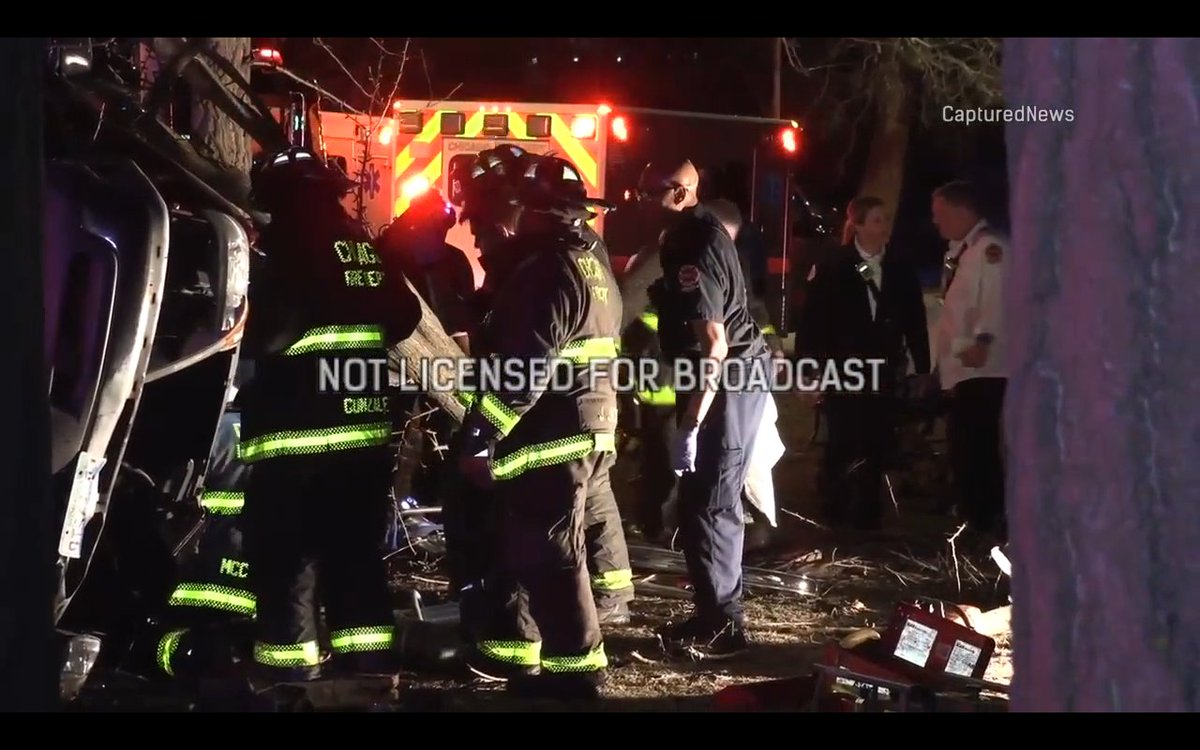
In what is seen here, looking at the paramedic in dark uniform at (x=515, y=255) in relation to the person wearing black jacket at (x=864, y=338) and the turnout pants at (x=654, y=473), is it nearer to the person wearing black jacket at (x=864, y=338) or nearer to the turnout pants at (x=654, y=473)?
the turnout pants at (x=654, y=473)

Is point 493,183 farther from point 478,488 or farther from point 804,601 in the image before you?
point 804,601

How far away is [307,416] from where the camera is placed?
4121mm

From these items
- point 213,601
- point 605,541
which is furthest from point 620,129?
point 213,601

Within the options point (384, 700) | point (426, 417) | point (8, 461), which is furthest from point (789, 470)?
point (8, 461)

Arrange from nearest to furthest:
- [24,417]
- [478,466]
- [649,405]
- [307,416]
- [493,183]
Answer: [24,417]
[307,416]
[478,466]
[493,183]
[649,405]

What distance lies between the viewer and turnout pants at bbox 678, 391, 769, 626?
5121 millimetres

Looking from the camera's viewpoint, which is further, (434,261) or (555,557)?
(434,261)

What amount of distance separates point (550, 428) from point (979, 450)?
253cm

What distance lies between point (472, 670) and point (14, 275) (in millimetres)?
3038

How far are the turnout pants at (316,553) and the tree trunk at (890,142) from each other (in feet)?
48.6

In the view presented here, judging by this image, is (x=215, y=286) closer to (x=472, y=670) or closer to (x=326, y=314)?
(x=326, y=314)

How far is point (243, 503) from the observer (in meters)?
4.28

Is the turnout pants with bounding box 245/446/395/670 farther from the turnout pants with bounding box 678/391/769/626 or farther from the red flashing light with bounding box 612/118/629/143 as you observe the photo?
the red flashing light with bounding box 612/118/629/143

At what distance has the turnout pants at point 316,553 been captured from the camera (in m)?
4.12
